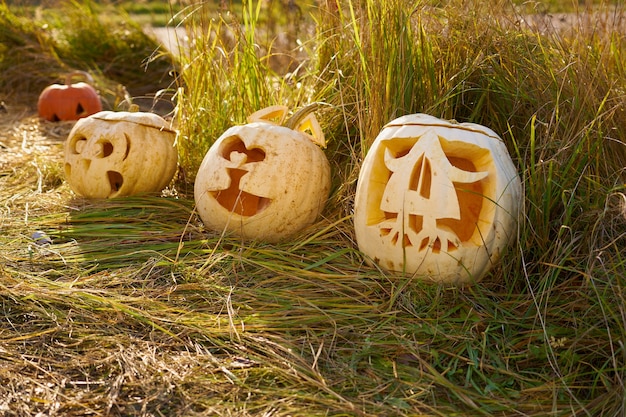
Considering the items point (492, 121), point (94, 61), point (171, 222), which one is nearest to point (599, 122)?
point (492, 121)

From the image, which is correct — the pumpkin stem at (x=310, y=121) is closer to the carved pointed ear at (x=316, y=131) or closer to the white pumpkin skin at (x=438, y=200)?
the carved pointed ear at (x=316, y=131)

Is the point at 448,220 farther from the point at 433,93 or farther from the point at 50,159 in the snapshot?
the point at 50,159

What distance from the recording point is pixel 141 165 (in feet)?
11.9

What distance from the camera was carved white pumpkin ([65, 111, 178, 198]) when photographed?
3.60 meters

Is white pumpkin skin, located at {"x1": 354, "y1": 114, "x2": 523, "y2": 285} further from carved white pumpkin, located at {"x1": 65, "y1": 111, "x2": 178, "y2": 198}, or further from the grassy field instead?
carved white pumpkin, located at {"x1": 65, "y1": 111, "x2": 178, "y2": 198}

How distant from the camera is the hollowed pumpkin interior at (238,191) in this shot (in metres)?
3.25

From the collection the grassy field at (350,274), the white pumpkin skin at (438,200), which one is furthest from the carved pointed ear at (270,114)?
the white pumpkin skin at (438,200)

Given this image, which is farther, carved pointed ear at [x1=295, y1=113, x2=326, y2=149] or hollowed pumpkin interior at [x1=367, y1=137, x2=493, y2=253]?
carved pointed ear at [x1=295, y1=113, x2=326, y2=149]

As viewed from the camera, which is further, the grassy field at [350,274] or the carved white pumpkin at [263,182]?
the carved white pumpkin at [263,182]

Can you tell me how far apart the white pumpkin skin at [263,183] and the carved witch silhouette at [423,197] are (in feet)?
1.63

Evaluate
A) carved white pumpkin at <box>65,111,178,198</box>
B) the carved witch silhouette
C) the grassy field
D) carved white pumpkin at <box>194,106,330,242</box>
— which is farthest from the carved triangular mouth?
the carved witch silhouette

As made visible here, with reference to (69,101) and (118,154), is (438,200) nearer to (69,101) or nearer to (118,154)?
(118,154)

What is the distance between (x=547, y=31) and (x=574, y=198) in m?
0.89

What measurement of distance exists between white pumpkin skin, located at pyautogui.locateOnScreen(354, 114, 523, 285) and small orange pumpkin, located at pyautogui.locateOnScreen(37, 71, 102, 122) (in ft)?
9.54
